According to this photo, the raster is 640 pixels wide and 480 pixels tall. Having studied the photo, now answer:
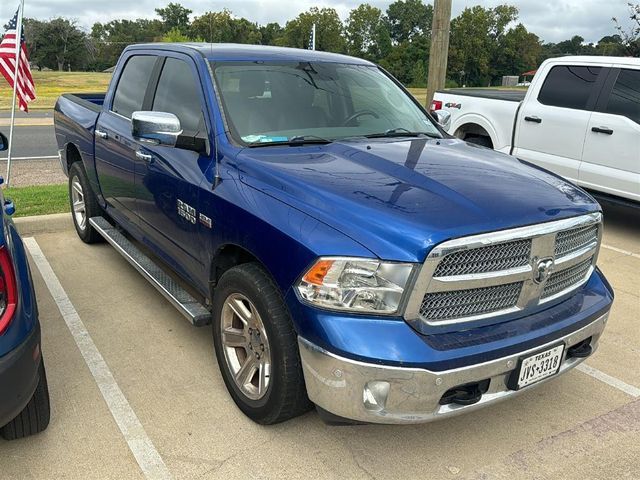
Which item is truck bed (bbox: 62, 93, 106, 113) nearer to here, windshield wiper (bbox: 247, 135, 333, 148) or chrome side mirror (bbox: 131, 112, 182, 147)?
chrome side mirror (bbox: 131, 112, 182, 147)

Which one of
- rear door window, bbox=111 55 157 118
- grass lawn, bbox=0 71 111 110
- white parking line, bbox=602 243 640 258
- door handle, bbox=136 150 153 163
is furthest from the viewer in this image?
grass lawn, bbox=0 71 111 110

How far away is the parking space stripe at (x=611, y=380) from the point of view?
3582 mm

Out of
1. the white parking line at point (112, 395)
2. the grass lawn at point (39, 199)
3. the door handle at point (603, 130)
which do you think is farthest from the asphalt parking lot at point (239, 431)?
the door handle at point (603, 130)

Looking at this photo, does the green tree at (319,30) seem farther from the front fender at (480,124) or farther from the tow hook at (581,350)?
the tow hook at (581,350)

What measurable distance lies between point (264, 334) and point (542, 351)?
4.21 feet

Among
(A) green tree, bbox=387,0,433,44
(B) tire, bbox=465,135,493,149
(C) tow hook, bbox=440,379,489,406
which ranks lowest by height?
(C) tow hook, bbox=440,379,489,406

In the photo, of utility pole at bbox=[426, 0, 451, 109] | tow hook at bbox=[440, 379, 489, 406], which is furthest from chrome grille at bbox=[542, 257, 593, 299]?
utility pole at bbox=[426, 0, 451, 109]

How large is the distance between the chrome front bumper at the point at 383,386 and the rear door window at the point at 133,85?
2828mm

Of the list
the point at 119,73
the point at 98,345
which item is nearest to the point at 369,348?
the point at 98,345

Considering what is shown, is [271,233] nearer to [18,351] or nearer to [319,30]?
[18,351]

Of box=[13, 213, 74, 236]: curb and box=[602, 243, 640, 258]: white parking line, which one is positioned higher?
box=[13, 213, 74, 236]: curb

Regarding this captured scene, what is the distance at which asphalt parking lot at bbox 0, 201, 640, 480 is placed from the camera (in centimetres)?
282

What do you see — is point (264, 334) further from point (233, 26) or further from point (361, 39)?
point (361, 39)

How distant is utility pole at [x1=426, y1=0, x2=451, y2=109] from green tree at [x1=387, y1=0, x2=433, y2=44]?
7064 cm
